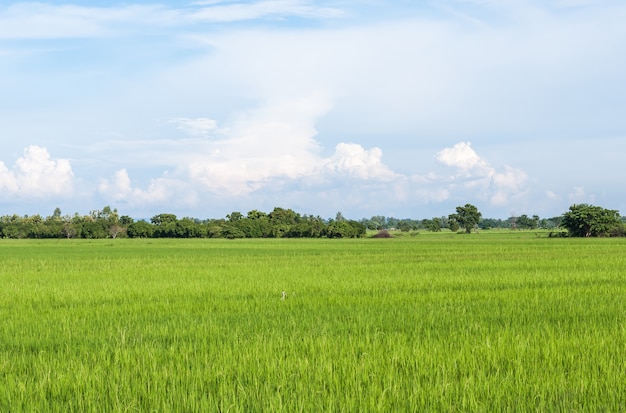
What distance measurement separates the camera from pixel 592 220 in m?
65.3

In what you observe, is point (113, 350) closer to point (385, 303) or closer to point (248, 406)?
point (248, 406)

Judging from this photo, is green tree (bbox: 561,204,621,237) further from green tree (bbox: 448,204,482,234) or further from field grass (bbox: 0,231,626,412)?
field grass (bbox: 0,231,626,412)

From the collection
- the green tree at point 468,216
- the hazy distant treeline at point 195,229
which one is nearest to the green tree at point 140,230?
the hazy distant treeline at point 195,229

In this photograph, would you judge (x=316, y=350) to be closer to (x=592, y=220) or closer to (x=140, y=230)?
(x=592, y=220)

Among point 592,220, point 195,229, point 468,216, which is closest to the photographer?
point 592,220

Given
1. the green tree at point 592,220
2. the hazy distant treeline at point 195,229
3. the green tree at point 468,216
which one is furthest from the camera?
the green tree at point 468,216

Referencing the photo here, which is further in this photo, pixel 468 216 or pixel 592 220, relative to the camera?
pixel 468 216

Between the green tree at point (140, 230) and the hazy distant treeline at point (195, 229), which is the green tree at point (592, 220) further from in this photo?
the green tree at point (140, 230)

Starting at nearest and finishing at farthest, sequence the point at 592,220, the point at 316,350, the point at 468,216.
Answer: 1. the point at 316,350
2. the point at 592,220
3. the point at 468,216

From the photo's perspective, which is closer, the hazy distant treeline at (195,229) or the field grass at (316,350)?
the field grass at (316,350)

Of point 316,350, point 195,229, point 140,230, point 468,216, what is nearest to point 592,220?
point 468,216

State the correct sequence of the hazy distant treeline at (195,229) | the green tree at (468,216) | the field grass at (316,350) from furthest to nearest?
the green tree at (468,216)
the hazy distant treeline at (195,229)
the field grass at (316,350)

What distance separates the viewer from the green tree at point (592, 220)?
214ft

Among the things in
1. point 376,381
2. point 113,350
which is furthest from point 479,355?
point 113,350
